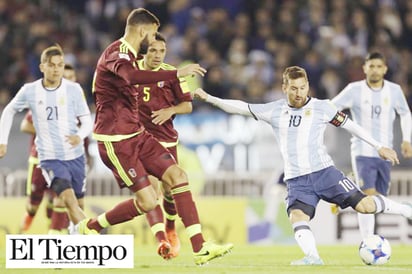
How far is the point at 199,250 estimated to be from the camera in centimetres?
1137

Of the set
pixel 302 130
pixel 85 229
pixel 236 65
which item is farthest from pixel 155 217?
pixel 236 65

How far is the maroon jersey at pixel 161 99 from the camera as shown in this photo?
13.3 meters

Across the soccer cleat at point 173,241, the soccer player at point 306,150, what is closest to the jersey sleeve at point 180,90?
the soccer player at point 306,150

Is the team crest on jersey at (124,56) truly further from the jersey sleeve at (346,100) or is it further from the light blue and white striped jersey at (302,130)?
the jersey sleeve at (346,100)

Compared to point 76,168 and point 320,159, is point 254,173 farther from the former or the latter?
point 320,159

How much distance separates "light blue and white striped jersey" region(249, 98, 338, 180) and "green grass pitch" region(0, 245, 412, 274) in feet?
3.13

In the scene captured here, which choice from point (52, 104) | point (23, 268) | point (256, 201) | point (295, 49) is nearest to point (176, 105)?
point (52, 104)

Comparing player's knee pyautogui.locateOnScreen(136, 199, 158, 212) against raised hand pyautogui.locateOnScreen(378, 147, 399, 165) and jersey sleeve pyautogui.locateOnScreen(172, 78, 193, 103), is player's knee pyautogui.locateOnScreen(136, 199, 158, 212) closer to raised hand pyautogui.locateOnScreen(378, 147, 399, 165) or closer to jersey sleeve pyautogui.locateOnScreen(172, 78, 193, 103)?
jersey sleeve pyautogui.locateOnScreen(172, 78, 193, 103)

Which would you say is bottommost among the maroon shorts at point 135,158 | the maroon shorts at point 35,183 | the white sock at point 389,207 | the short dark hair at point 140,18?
the white sock at point 389,207

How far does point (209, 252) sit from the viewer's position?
11273 millimetres

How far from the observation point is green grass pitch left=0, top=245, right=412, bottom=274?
1123 centimetres

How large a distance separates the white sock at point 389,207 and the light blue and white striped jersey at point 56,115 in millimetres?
3687

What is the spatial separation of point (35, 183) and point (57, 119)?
3.50 ft

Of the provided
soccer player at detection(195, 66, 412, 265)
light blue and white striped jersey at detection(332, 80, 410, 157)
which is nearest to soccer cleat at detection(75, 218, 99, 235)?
soccer player at detection(195, 66, 412, 265)
